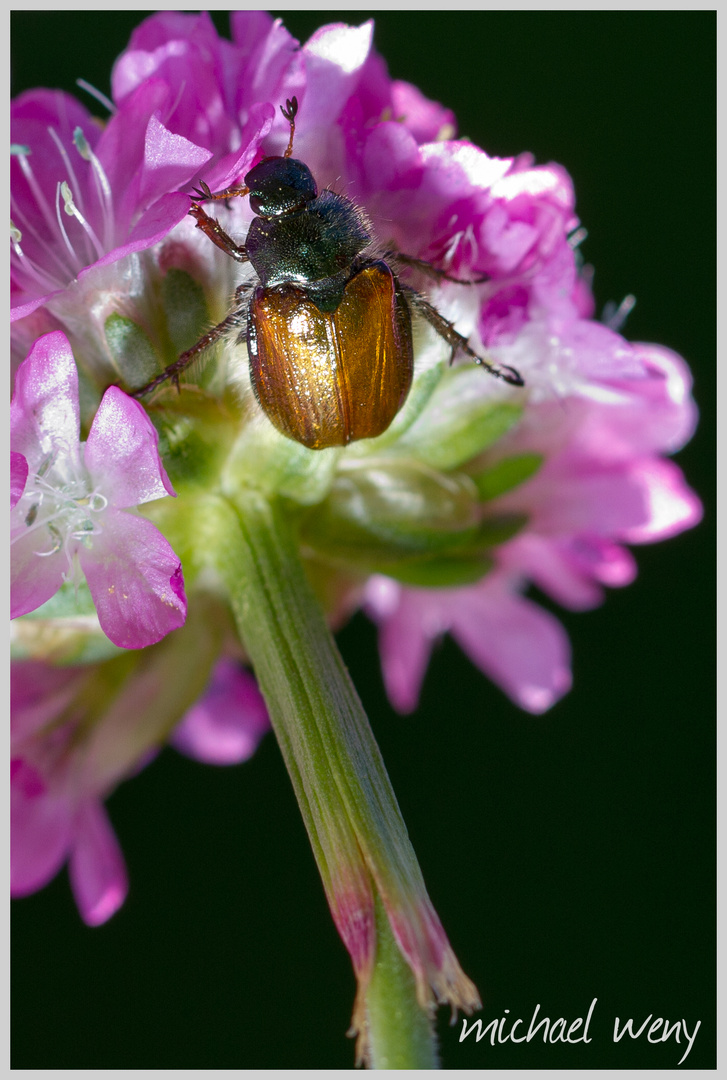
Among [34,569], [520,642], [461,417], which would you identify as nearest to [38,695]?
[34,569]

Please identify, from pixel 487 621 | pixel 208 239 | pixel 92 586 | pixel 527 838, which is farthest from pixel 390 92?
pixel 527 838

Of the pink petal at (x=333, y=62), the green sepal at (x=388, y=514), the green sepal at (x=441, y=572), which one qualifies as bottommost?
the green sepal at (x=441, y=572)

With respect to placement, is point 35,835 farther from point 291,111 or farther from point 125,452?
point 291,111

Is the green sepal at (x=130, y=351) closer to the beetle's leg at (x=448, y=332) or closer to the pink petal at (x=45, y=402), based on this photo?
the pink petal at (x=45, y=402)

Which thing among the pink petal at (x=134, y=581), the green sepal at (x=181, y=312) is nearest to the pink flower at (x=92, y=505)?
the pink petal at (x=134, y=581)

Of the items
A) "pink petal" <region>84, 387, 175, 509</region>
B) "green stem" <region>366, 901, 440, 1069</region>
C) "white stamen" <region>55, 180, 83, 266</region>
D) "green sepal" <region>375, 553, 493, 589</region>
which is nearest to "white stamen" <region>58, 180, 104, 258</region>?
"white stamen" <region>55, 180, 83, 266</region>

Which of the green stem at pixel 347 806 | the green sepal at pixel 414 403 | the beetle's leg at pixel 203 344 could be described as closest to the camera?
the green stem at pixel 347 806
